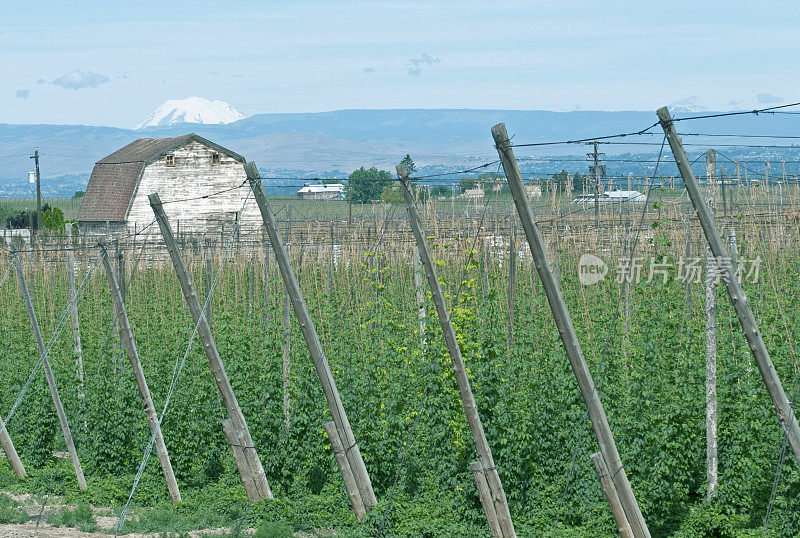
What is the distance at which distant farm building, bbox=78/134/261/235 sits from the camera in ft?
117

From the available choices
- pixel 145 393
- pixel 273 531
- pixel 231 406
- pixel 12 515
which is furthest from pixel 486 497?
pixel 12 515

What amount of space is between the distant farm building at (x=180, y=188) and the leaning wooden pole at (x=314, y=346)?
2533 centimetres

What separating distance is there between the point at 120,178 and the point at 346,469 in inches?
1169

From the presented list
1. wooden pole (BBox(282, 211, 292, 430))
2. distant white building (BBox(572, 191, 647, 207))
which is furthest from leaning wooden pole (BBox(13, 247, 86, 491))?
distant white building (BBox(572, 191, 647, 207))

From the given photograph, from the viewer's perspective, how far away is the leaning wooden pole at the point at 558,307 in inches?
310

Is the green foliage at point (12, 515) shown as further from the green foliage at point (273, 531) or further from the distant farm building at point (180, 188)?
the distant farm building at point (180, 188)

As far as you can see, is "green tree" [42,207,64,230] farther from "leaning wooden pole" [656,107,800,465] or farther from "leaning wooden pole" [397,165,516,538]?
"leaning wooden pole" [656,107,800,465]

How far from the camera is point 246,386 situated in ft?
38.2

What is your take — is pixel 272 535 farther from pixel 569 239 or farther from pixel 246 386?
pixel 569 239

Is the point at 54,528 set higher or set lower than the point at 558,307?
lower

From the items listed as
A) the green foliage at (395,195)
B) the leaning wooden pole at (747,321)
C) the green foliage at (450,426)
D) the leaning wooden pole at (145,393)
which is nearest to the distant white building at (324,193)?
the green foliage at (395,195)

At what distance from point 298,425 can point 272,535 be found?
1.63 m

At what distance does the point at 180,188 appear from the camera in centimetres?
3622

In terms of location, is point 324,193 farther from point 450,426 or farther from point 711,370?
point 711,370
